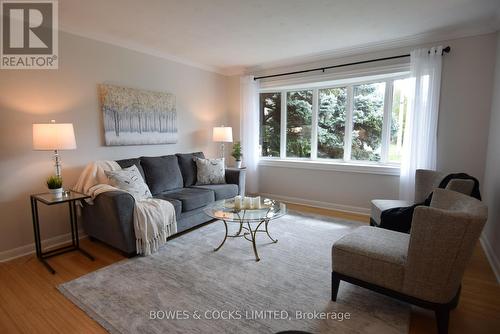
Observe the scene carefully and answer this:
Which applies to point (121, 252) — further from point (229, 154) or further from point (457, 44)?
point (457, 44)

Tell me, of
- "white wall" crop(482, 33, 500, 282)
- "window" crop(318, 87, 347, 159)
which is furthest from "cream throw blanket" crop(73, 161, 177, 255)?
"white wall" crop(482, 33, 500, 282)

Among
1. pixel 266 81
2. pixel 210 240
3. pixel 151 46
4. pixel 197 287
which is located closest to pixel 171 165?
pixel 210 240

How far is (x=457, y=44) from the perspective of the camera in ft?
10.7

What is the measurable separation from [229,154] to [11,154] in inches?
134

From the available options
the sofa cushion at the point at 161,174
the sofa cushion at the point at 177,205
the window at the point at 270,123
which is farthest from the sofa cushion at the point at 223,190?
the window at the point at 270,123

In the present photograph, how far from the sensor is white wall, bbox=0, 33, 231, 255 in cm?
265

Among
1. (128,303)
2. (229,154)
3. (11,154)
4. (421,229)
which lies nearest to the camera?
(421,229)

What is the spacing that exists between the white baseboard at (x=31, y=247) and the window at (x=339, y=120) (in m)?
3.43

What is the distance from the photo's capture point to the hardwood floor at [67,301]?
1.74m

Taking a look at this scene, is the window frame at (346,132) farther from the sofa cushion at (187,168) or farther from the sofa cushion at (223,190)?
the sofa cushion at (187,168)

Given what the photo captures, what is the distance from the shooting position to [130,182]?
300 cm

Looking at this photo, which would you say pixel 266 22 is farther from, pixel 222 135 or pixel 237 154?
Result: pixel 237 154

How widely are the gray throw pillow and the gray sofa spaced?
89 millimetres

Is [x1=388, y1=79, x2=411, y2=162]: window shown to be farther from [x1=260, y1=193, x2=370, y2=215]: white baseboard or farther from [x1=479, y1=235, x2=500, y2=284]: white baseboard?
[x1=479, y1=235, x2=500, y2=284]: white baseboard
